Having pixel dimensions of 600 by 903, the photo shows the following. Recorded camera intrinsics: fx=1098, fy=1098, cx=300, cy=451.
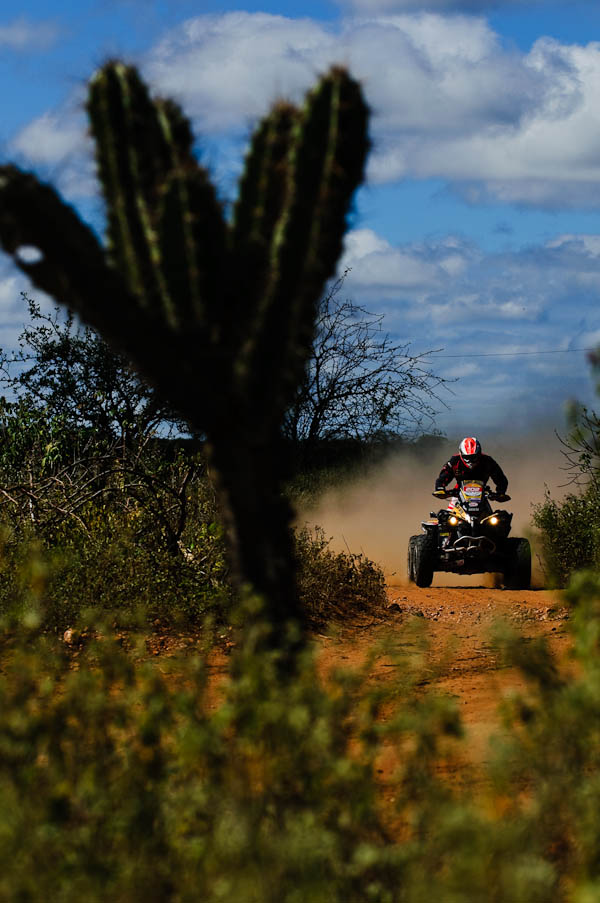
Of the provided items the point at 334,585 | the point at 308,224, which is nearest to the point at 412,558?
the point at 334,585

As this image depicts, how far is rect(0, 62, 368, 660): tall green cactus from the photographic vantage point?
4551mm

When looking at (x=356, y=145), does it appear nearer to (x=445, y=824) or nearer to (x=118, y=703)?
(x=118, y=703)

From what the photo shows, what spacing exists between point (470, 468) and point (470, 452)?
211 mm


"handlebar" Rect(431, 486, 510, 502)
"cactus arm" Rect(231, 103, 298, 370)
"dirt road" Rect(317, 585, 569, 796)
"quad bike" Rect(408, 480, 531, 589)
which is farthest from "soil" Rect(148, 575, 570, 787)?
"cactus arm" Rect(231, 103, 298, 370)

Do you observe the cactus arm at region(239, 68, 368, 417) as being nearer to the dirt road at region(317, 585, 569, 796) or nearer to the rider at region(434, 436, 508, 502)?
the dirt road at region(317, 585, 569, 796)

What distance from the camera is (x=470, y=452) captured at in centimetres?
1443

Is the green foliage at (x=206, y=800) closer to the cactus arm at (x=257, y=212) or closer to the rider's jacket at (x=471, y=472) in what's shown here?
the cactus arm at (x=257, y=212)

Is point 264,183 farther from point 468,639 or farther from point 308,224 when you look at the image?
point 468,639

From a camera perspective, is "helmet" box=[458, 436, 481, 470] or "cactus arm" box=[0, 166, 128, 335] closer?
"cactus arm" box=[0, 166, 128, 335]

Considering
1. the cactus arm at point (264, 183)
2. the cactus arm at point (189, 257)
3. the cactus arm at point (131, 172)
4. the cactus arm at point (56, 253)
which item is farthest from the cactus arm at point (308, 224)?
the cactus arm at point (56, 253)

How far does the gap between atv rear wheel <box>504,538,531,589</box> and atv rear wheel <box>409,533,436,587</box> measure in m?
0.97

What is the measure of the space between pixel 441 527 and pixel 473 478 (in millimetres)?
829

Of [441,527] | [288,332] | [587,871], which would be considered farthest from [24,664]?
[441,527]

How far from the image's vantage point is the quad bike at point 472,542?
1395 cm
